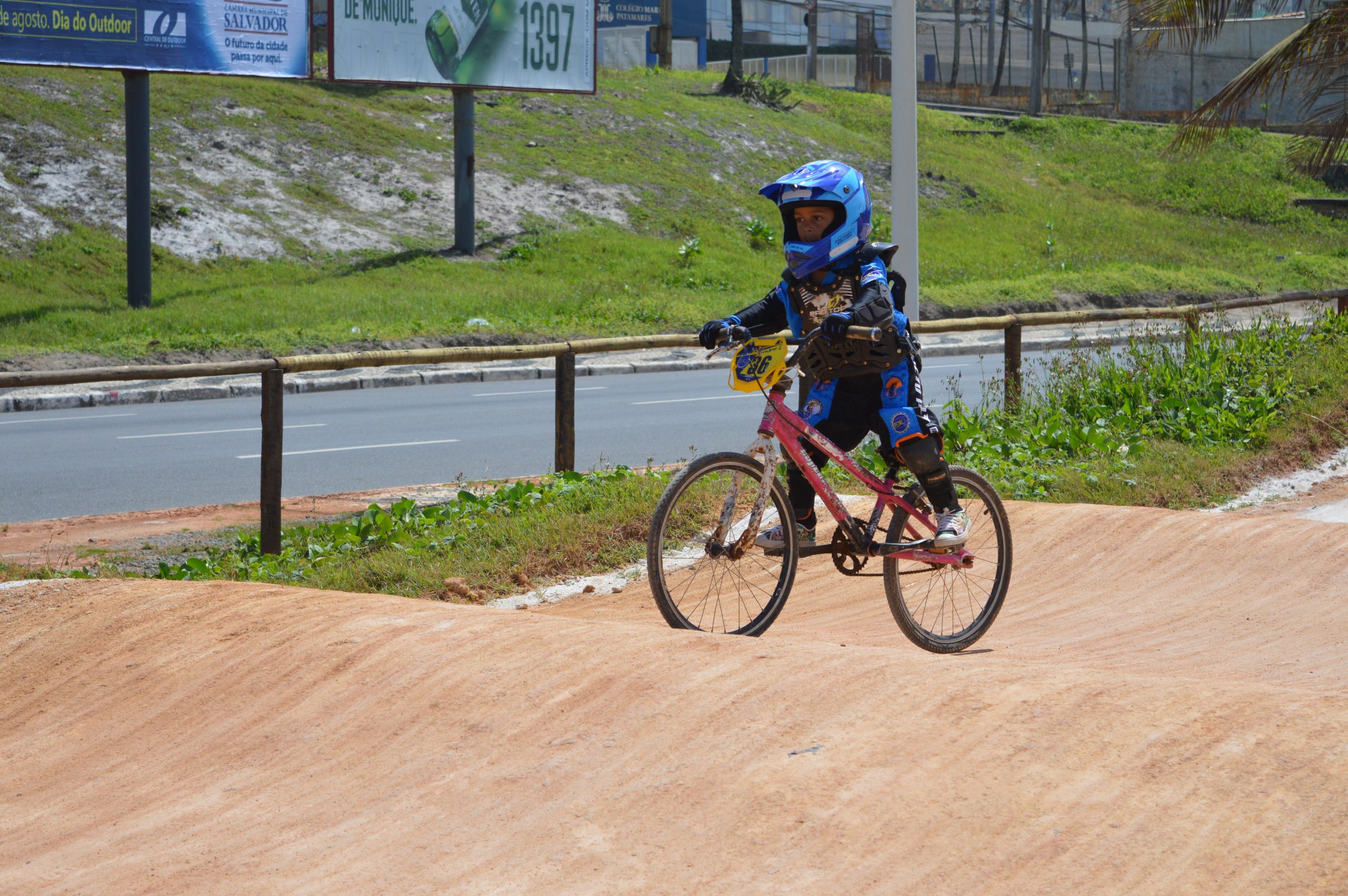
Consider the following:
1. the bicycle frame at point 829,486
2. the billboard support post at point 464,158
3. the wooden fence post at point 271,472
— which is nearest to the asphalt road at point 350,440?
the wooden fence post at point 271,472

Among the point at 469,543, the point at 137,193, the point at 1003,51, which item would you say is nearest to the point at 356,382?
the point at 137,193

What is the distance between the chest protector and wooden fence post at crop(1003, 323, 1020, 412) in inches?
208

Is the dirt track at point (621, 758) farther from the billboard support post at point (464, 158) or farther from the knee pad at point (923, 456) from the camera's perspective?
the billboard support post at point (464, 158)

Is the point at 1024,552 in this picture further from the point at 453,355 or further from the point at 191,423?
the point at 191,423

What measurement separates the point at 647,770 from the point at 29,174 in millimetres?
22308

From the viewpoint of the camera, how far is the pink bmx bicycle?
4.93 m

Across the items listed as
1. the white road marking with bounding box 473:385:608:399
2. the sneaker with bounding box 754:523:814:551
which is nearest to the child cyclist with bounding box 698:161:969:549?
the sneaker with bounding box 754:523:814:551

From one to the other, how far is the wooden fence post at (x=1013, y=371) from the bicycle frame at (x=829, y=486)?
5.11 m

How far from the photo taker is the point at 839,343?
507 cm

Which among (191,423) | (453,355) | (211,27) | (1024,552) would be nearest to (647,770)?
(1024,552)

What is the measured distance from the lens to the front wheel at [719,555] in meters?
4.93

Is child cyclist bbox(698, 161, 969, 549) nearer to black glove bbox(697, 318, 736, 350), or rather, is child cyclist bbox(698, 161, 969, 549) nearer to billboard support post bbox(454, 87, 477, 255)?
black glove bbox(697, 318, 736, 350)

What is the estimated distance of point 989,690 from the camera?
3.96 metres

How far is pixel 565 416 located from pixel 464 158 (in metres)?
17.0
